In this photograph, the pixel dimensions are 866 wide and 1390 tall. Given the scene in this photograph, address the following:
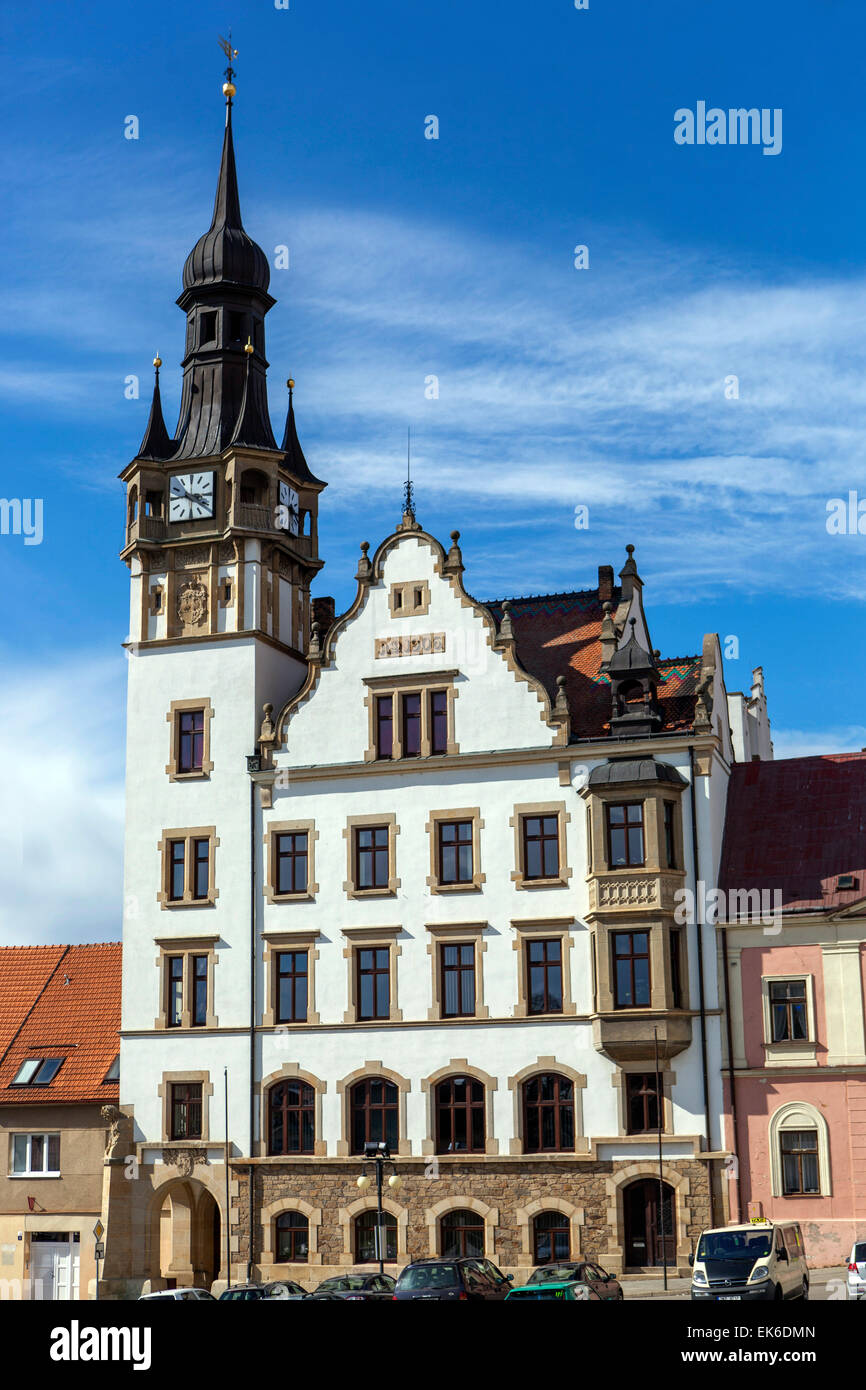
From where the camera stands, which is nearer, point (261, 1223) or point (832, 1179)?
point (832, 1179)

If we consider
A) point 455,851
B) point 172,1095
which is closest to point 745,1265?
point 455,851

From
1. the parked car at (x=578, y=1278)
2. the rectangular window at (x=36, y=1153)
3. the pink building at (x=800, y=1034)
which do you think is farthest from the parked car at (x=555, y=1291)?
the rectangular window at (x=36, y=1153)

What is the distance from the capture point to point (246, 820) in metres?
54.2

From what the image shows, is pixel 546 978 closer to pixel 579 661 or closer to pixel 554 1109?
pixel 554 1109

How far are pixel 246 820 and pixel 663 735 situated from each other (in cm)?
1379

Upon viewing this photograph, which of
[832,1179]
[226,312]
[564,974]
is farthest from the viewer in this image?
[226,312]

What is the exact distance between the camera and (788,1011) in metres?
48.0

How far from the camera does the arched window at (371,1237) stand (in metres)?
49.6

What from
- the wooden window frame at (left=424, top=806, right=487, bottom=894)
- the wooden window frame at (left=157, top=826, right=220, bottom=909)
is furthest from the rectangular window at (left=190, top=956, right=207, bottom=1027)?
the wooden window frame at (left=424, top=806, right=487, bottom=894)

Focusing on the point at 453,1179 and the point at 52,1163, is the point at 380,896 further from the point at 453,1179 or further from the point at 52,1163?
the point at 52,1163

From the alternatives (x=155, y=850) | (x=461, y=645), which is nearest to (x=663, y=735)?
(x=461, y=645)

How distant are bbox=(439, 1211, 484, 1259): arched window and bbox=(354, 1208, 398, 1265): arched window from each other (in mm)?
1516

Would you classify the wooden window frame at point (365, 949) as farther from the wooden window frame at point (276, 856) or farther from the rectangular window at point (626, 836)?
the rectangular window at point (626, 836)

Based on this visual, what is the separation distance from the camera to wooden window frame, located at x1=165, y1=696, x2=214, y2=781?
55.2m
